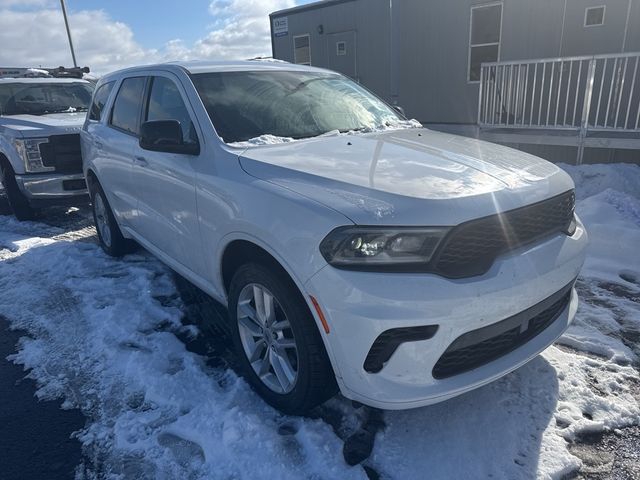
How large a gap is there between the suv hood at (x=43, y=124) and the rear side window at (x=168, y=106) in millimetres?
2957

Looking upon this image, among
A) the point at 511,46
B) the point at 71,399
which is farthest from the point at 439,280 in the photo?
the point at 511,46

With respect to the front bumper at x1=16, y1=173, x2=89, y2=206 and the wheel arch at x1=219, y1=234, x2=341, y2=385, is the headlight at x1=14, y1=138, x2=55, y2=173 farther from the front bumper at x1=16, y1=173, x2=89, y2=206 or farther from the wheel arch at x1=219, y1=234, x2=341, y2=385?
the wheel arch at x1=219, y1=234, x2=341, y2=385

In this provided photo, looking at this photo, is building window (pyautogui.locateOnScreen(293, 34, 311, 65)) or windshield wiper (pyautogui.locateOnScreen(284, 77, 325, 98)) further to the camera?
building window (pyautogui.locateOnScreen(293, 34, 311, 65))

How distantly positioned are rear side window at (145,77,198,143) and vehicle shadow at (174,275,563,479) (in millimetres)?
1924

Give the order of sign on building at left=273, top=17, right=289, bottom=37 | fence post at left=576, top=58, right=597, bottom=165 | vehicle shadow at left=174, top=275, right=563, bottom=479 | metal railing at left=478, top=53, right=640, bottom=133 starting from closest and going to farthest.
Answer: vehicle shadow at left=174, top=275, right=563, bottom=479 < fence post at left=576, top=58, right=597, bottom=165 < metal railing at left=478, top=53, right=640, bottom=133 < sign on building at left=273, top=17, right=289, bottom=37

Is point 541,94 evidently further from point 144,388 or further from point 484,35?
point 144,388

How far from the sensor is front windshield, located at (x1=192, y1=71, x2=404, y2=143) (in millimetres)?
3070

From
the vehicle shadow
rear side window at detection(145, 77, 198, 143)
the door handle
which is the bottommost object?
the vehicle shadow

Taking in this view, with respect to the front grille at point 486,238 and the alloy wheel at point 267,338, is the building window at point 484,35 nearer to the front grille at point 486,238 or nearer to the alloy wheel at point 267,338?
the front grille at point 486,238

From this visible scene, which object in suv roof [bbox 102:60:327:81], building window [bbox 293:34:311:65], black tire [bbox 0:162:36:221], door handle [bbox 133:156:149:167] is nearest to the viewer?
suv roof [bbox 102:60:327:81]

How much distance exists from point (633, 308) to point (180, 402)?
3.23 m

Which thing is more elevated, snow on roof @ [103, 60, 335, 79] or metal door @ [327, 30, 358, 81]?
metal door @ [327, 30, 358, 81]

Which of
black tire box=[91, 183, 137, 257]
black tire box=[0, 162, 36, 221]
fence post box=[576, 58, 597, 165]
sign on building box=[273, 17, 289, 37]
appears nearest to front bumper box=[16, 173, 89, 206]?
black tire box=[0, 162, 36, 221]

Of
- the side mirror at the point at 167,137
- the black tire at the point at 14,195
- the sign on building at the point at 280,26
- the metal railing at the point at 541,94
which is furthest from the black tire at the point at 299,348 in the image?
the sign on building at the point at 280,26
